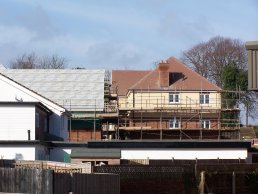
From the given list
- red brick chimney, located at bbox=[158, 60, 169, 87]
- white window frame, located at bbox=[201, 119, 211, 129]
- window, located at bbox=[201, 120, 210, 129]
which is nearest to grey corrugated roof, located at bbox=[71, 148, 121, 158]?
white window frame, located at bbox=[201, 119, 211, 129]

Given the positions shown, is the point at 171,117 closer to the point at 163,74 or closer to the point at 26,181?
the point at 163,74

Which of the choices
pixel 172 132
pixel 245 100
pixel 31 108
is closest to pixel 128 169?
pixel 31 108

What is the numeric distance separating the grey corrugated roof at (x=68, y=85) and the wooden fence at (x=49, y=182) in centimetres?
4499

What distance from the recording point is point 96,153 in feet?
168

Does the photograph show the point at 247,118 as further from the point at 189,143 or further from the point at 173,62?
the point at 189,143

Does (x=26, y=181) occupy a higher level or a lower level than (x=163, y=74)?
lower

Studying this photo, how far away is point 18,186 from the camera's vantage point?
28.4m

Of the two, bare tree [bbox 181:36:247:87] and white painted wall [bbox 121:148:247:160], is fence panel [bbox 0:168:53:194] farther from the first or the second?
bare tree [bbox 181:36:247:87]

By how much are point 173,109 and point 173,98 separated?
2.54 metres

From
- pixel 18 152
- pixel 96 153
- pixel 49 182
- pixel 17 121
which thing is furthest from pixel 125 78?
pixel 49 182

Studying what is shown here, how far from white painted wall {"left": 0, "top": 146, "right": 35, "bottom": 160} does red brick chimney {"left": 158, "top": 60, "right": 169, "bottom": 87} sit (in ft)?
109

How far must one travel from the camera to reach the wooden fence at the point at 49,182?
27.3 meters

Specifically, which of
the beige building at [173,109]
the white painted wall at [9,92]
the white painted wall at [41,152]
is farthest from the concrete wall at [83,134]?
the white painted wall at [41,152]

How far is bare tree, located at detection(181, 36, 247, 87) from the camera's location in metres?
107
